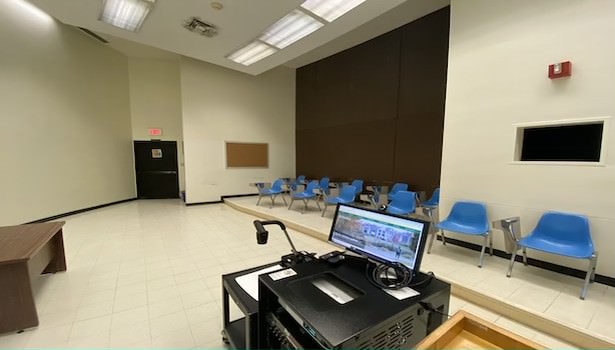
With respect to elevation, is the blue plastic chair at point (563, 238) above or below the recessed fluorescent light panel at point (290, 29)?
below

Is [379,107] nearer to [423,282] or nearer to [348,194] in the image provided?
[348,194]

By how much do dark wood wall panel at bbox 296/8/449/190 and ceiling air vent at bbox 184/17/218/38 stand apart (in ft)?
11.5

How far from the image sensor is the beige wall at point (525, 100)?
2.40m

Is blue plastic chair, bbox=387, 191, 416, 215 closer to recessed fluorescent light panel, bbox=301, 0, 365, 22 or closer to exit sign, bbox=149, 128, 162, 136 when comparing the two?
recessed fluorescent light panel, bbox=301, 0, 365, 22

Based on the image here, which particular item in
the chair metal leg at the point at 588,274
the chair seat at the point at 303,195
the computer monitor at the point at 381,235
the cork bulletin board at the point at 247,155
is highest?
the cork bulletin board at the point at 247,155

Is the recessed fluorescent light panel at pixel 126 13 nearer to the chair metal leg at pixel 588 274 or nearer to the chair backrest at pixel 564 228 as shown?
the chair backrest at pixel 564 228

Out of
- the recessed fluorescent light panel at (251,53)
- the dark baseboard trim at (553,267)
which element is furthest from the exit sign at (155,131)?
the dark baseboard trim at (553,267)

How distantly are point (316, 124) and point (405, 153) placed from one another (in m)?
3.21

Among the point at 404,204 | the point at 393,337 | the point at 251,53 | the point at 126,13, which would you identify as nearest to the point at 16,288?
the point at 393,337

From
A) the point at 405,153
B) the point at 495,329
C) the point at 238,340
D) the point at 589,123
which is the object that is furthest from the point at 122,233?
the point at 589,123

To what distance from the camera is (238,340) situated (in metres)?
1.63

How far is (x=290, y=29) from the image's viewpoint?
4.46 m

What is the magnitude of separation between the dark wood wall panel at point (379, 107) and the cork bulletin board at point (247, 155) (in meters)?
1.40

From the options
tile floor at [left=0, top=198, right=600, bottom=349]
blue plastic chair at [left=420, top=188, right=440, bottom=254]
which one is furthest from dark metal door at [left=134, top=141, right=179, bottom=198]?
blue plastic chair at [left=420, top=188, right=440, bottom=254]
